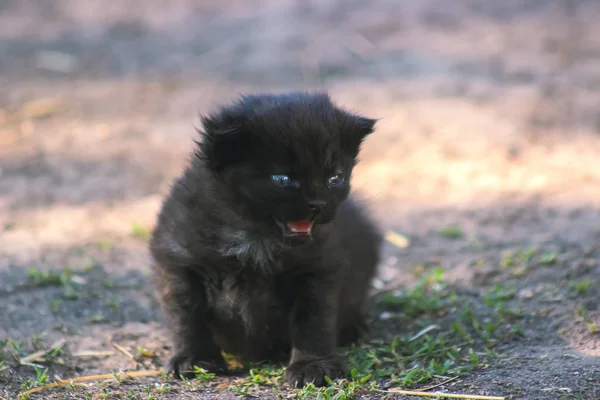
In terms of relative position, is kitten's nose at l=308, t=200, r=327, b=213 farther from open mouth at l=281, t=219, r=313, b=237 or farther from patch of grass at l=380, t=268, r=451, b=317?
patch of grass at l=380, t=268, r=451, b=317

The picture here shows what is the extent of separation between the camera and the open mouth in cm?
348

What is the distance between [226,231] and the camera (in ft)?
12.2

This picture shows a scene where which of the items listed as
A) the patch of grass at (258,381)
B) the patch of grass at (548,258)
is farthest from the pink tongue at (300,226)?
the patch of grass at (548,258)

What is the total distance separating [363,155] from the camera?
7492mm

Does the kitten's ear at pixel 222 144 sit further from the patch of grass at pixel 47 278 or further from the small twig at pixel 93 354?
the patch of grass at pixel 47 278

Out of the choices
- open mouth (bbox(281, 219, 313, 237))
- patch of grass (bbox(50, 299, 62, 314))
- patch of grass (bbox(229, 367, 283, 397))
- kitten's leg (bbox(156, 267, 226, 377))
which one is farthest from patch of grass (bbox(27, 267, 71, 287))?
open mouth (bbox(281, 219, 313, 237))

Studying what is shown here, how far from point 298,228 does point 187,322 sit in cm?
83

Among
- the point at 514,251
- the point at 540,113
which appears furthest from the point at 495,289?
the point at 540,113

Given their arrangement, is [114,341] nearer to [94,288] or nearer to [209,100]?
[94,288]

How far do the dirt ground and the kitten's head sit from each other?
82 cm

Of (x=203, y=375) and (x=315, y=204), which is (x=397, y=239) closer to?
(x=203, y=375)

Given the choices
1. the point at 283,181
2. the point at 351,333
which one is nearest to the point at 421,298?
→ the point at 351,333

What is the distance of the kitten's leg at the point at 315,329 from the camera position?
3.76 metres

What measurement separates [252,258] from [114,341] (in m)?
1.17
